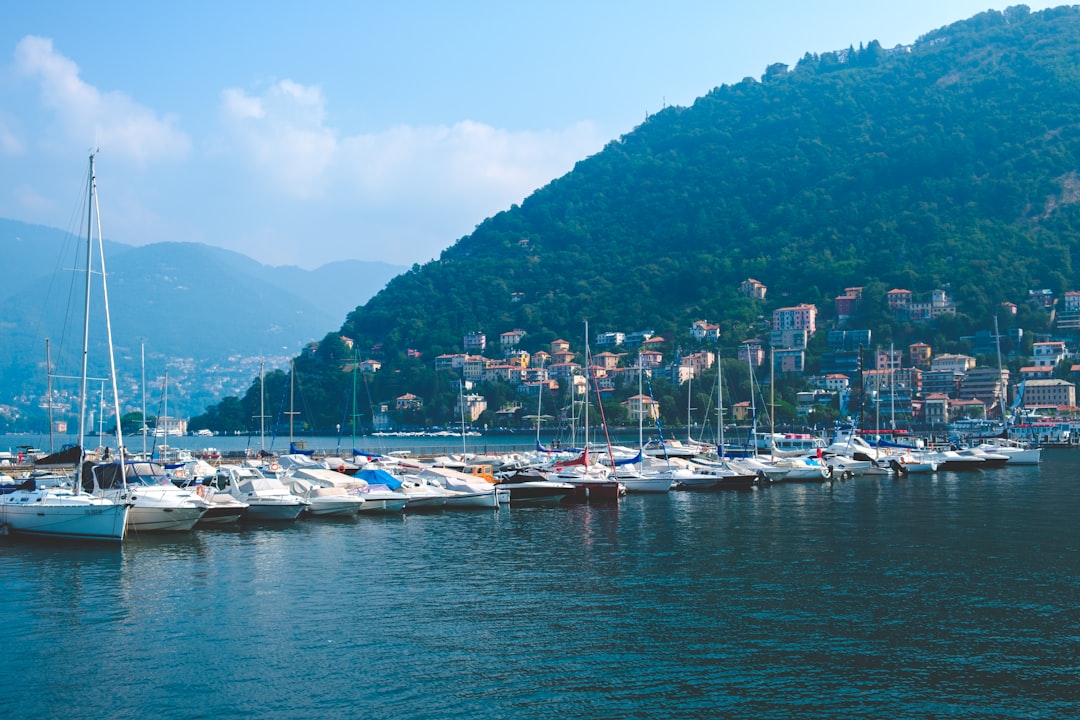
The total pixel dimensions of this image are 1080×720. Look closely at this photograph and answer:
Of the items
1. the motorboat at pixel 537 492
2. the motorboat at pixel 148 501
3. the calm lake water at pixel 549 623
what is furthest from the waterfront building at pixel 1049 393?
the motorboat at pixel 148 501

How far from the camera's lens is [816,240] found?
551 feet

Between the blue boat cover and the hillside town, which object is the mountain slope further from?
the blue boat cover

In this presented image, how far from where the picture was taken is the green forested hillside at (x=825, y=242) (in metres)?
147

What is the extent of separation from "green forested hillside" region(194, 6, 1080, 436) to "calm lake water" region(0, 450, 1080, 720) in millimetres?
118984

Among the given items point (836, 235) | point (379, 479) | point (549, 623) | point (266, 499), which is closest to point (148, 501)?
point (266, 499)

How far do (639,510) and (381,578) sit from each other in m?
17.0

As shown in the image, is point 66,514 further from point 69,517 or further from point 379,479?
point 379,479

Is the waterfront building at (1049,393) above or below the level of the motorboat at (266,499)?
above

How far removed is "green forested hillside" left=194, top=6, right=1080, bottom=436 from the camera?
481 feet

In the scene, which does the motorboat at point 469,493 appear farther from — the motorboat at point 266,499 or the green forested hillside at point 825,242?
the green forested hillside at point 825,242

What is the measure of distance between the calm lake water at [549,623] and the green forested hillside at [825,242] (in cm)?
11898

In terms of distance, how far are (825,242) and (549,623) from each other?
156853 mm

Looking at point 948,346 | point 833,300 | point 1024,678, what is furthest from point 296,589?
point 833,300

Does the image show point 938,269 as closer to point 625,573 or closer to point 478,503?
point 478,503
